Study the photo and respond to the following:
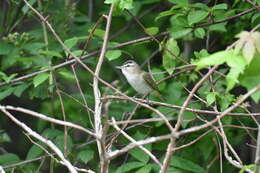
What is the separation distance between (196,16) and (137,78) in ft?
6.84

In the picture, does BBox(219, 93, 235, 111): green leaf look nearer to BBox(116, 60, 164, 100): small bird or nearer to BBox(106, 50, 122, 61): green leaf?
BBox(106, 50, 122, 61): green leaf

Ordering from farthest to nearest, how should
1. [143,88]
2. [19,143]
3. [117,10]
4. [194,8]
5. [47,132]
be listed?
[19,143]
[143,88]
[47,132]
[194,8]
[117,10]

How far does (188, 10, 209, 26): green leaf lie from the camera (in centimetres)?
390

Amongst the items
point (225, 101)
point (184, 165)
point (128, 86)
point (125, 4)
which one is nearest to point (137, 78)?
point (128, 86)

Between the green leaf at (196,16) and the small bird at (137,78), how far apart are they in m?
1.74

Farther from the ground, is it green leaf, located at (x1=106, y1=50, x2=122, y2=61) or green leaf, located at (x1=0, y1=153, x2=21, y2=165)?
green leaf, located at (x1=106, y1=50, x2=122, y2=61)

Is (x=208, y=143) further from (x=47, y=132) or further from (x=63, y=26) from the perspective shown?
(x=63, y=26)

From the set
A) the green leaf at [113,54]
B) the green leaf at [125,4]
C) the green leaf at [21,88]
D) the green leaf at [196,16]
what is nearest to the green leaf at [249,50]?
the green leaf at [125,4]

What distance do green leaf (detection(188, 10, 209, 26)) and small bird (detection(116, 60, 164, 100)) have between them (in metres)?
1.74

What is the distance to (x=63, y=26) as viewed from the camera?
525 centimetres

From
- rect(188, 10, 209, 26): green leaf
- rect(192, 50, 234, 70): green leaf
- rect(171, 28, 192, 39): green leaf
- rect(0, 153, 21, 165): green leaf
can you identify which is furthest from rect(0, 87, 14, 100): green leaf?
rect(192, 50, 234, 70): green leaf

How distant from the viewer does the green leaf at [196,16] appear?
154 inches

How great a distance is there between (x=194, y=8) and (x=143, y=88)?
5.81ft

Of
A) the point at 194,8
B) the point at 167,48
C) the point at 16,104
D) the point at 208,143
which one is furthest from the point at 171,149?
the point at 16,104
